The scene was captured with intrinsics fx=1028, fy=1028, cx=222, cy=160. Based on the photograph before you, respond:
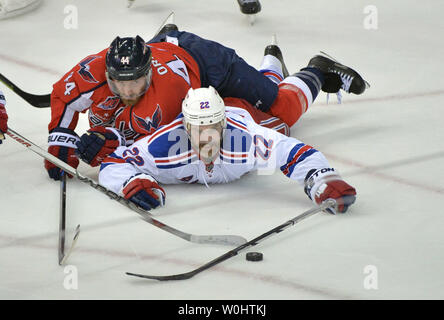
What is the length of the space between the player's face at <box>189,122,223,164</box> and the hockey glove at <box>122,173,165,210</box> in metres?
0.23

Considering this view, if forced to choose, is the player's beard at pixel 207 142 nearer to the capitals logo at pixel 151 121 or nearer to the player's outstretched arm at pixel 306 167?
the player's outstretched arm at pixel 306 167

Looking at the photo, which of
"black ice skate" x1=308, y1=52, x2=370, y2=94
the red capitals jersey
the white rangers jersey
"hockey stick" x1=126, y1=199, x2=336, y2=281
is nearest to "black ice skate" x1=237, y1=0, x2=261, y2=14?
"black ice skate" x1=308, y1=52, x2=370, y2=94

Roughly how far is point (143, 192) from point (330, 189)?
28.6 inches

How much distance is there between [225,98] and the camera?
15.1 feet

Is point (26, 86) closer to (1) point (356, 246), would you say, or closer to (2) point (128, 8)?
(2) point (128, 8)

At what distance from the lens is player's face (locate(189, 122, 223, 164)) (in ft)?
13.1

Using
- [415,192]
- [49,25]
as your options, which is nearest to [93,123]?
[415,192]

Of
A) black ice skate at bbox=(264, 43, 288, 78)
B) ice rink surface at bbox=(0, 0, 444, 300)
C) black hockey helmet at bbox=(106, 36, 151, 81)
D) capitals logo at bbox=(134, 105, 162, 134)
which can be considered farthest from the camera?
black ice skate at bbox=(264, 43, 288, 78)

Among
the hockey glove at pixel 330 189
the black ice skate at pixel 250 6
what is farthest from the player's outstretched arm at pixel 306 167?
→ the black ice skate at pixel 250 6

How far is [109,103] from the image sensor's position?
173 inches

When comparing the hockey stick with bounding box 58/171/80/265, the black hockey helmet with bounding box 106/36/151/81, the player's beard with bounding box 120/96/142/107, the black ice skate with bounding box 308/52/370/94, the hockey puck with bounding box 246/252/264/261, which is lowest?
the hockey puck with bounding box 246/252/264/261

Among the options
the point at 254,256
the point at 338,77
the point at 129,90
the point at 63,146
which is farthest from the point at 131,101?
the point at 338,77

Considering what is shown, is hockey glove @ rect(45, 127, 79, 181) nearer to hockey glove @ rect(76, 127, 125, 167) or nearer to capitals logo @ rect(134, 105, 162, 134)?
hockey glove @ rect(76, 127, 125, 167)

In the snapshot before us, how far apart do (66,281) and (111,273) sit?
0.16m
